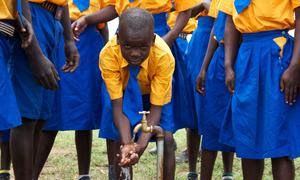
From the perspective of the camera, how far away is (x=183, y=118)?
4.99 metres

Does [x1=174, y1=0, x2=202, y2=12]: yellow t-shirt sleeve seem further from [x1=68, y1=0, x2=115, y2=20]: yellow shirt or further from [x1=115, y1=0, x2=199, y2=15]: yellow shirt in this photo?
[x1=68, y1=0, x2=115, y2=20]: yellow shirt

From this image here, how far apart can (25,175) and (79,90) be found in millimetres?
1459

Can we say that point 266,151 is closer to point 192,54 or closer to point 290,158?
point 290,158

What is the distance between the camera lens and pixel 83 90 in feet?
17.6

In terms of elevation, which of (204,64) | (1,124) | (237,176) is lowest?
(237,176)

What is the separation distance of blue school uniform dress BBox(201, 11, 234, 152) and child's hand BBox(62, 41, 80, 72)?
1.04 m

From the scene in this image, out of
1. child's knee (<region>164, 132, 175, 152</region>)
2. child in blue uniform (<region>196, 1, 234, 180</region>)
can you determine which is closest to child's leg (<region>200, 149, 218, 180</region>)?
child in blue uniform (<region>196, 1, 234, 180</region>)

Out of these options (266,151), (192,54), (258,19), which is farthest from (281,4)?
(192,54)

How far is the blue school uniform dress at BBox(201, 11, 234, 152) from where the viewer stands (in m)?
4.88

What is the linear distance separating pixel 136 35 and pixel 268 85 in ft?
2.95

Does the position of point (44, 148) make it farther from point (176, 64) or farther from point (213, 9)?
point (213, 9)

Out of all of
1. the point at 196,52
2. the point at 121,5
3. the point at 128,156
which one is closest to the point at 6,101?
the point at 128,156

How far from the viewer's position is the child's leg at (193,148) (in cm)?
568

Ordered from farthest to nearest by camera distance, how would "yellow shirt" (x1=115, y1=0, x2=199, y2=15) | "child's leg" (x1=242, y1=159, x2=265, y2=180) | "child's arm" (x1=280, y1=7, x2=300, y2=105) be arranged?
"yellow shirt" (x1=115, y1=0, x2=199, y2=15)
"child's leg" (x1=242, y1=159, x2=265, y2=180)
"child's arm" (x1=280, y1=7, x2=300, y2=105)
